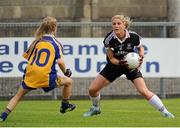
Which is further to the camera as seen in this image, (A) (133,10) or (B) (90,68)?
(A) (133,10)

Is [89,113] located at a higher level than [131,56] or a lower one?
lower

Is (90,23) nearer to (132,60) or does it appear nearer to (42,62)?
(132,60)

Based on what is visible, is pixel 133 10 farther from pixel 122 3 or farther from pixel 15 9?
pixel 15 9

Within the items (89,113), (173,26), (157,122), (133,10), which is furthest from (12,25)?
(157,122)

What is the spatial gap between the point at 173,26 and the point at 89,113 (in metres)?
8.74

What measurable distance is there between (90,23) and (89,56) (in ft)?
5.36

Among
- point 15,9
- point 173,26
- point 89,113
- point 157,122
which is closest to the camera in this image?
point 157,122

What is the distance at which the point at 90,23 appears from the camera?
74.7 feet

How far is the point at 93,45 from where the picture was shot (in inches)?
849

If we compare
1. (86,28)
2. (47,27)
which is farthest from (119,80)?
(47,27)

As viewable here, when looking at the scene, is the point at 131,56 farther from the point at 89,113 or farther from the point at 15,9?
the point at 15,9

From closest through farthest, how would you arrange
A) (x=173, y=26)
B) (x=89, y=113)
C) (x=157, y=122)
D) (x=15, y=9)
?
(x=157, y=122)
(x=89, y=113)
(x=173, y=26)
(x=15, y=9)

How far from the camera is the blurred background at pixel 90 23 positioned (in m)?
22.4

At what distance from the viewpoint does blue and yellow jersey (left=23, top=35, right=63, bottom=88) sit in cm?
1338
